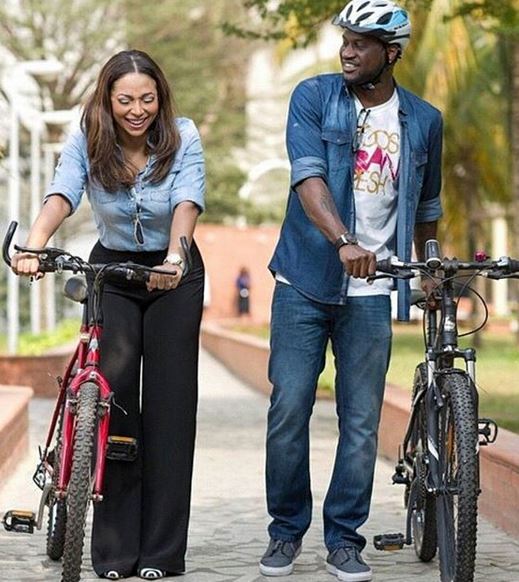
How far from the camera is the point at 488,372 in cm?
1914

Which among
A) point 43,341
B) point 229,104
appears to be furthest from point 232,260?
point 43,341

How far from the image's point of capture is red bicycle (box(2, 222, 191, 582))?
593 centimetres

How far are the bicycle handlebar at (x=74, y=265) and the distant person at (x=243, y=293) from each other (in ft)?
143

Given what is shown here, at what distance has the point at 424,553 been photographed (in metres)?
6.91

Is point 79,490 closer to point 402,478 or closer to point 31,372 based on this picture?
point 402,478

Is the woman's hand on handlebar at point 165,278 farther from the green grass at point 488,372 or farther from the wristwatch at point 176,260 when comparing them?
the green grass at point 488,372

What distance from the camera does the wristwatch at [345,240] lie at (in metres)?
6.09

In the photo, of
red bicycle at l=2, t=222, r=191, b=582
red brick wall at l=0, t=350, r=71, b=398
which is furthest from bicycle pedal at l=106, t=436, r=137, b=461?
red brick wall at l=0, t=350, r=71, b=398

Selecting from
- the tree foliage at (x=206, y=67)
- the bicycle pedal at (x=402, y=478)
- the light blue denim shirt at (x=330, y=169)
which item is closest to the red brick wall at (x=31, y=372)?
the bicycle pedal at (x=402, y=478)

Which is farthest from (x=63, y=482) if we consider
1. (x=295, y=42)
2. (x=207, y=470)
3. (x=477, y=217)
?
(x=477, y=217)

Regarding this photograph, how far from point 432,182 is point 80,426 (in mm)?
1645

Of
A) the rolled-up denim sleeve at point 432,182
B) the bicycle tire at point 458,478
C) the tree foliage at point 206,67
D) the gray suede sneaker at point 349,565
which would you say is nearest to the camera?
the bicycle tire at point 458,478

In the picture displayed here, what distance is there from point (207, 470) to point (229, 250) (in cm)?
4030

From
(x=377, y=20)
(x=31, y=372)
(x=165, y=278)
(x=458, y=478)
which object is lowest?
(x=31, y=372)
